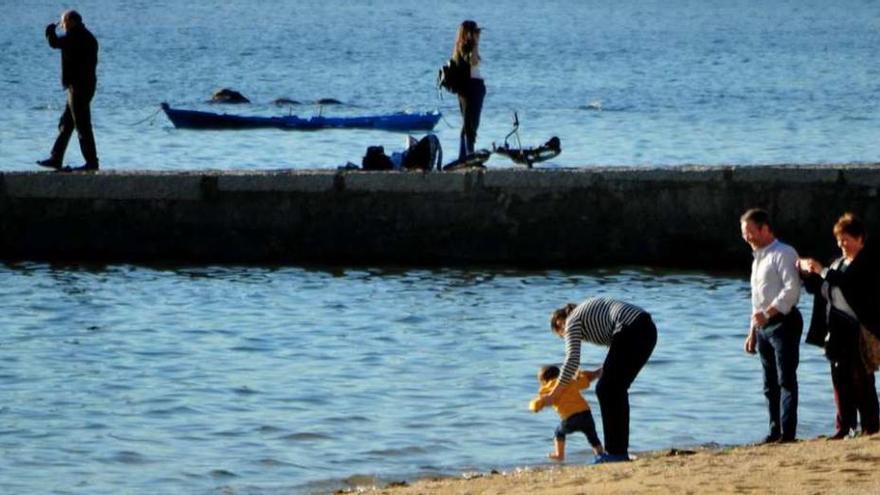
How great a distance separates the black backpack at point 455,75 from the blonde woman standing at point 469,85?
0.07ft

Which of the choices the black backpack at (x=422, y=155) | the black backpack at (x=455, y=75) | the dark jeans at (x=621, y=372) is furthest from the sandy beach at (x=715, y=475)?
the black backpack at (x=455, y=75)

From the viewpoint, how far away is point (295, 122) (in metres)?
38.2

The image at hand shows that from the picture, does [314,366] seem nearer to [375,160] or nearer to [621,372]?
[375,160]

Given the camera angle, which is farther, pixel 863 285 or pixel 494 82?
pixel 494 82

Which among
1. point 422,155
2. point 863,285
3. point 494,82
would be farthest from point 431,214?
point 494,82

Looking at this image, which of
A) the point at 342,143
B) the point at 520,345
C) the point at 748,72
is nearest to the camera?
the point at 520,345

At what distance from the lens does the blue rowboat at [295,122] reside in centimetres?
3854

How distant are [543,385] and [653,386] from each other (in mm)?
3010

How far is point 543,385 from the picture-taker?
1105 centimetres

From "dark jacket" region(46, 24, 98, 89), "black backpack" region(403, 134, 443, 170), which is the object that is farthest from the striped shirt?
"dark jacket" region(46, 24, 98, 89)

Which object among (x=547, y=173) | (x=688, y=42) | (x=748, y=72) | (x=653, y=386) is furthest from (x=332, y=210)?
(x=688, y=42)

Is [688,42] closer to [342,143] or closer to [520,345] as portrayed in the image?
[342,143]

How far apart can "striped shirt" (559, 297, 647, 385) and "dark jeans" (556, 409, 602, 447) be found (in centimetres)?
36

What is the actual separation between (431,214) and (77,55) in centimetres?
350
